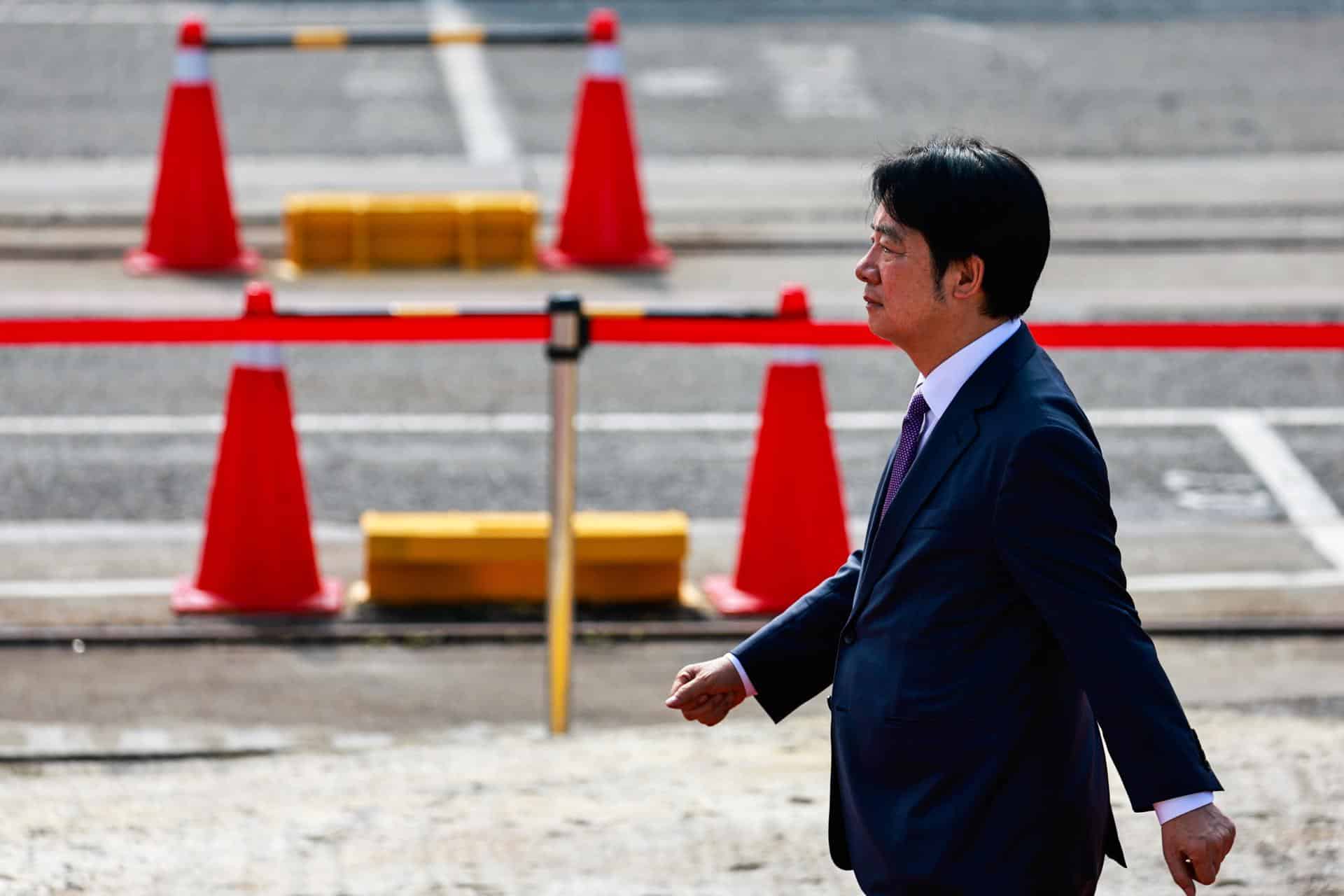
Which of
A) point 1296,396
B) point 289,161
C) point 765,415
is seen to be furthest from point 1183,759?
point 289,161

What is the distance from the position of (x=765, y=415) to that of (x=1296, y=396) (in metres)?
3.46

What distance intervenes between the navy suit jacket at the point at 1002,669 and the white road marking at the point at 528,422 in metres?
5.70

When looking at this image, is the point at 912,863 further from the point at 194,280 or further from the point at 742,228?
the point at 742,228

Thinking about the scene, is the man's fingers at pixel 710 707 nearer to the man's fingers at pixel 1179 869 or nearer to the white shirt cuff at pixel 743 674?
the white shirt cuff at pixel 743 674

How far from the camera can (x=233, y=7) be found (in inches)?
693

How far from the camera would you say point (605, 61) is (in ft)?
35.7

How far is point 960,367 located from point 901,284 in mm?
142

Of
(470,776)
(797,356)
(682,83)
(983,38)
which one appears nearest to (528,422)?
(797,356)

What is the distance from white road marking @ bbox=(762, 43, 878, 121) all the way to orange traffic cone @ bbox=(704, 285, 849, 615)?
303 inches

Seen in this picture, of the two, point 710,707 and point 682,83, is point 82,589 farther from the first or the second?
point 682,83

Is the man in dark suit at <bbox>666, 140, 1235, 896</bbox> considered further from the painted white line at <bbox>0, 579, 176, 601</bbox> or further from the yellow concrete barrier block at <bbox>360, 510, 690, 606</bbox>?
the painted white line at <bbox>0, 579, 176, 601</bbox>

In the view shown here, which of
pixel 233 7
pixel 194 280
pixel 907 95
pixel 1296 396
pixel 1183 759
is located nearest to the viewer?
pixel 1183 759

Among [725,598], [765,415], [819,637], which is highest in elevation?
[819,637]

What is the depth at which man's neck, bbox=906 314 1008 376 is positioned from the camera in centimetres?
305
